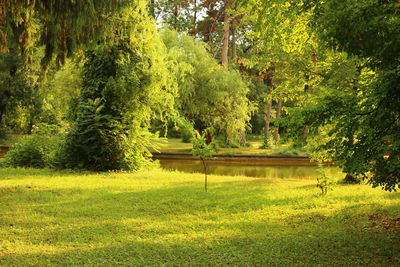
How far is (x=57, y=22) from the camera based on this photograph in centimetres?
800

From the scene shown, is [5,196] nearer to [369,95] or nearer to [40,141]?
[40,141]

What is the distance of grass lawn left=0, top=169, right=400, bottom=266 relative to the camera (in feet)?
18.2

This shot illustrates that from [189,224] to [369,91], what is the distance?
3946mm

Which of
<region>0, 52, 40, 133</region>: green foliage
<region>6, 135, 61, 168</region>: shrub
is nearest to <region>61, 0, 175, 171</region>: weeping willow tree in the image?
<region>6, 135, 61, 168</region>: shrub

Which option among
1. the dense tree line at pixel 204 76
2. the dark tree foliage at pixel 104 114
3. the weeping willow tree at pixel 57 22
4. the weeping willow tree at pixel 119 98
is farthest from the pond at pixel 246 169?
the weeping willow tree at pixel 57 22

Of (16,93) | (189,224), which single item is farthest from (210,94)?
(189,224)

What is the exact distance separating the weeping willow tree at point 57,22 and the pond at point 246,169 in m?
9.97

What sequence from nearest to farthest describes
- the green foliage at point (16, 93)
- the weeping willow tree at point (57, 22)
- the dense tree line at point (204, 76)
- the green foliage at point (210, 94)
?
the dense tree line at point (204, 76)
the weeping willow tree at point (57, 22)
the green foliage at point (16, 93)
the green foliage at point (210, 94)

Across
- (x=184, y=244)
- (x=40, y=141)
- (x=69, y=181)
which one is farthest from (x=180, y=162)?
(x=184, y=244)

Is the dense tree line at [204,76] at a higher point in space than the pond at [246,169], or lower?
higher

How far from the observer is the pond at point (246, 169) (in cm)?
1900

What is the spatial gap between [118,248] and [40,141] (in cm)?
1080

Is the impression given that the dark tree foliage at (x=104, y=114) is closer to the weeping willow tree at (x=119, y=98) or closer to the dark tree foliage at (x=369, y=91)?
the weeping willow tree at (x=119, y=98)

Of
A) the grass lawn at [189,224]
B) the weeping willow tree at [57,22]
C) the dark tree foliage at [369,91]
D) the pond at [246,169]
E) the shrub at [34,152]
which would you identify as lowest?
the pond at [246,169]
